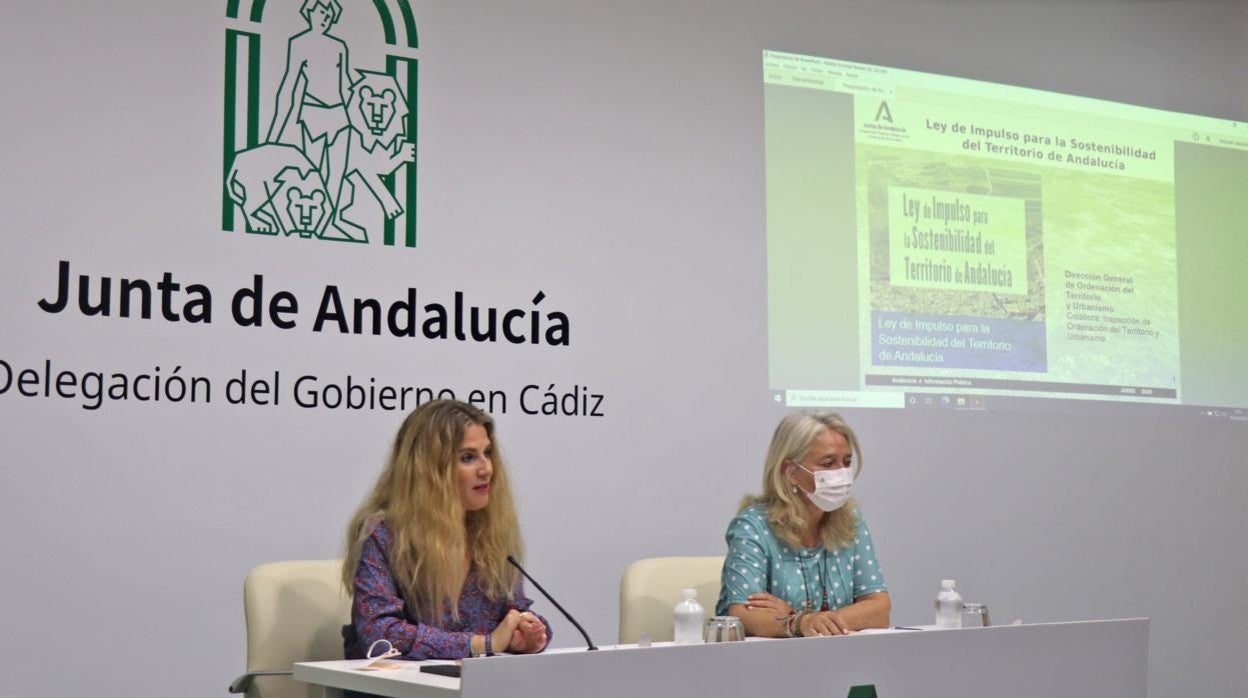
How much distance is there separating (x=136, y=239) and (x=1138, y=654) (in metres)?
2.68

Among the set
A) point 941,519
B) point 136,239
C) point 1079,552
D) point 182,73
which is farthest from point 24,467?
point 1079,552

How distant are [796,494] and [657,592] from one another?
1.38 feet

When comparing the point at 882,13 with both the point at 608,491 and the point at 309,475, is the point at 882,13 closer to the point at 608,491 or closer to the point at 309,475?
the point at 608,491

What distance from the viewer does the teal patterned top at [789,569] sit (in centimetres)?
325

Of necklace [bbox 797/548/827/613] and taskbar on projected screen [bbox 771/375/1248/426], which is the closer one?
necklace [bbox 797/548/827/613]

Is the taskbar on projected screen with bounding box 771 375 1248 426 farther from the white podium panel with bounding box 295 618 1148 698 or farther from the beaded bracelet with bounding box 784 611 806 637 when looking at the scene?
the white podium panel with bounding box 295 618 1148 698

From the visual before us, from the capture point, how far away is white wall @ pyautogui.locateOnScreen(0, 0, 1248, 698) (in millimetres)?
3602

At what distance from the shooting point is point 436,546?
2.91m

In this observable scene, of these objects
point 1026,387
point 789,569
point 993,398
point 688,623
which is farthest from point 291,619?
point 1026,387

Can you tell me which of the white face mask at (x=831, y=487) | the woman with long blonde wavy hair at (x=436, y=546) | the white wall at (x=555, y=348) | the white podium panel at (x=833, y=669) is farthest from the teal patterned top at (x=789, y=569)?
the white wall at (x=555, y=348)

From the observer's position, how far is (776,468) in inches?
134

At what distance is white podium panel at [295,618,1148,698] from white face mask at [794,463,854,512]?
0.72m

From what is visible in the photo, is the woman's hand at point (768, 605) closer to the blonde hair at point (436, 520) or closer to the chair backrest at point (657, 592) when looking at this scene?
the chair backrest at point (657, 592)

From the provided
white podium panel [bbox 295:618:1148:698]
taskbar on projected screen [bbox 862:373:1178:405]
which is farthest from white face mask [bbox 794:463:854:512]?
taskbar on projected screen [bbox 862:373:1178:405]
